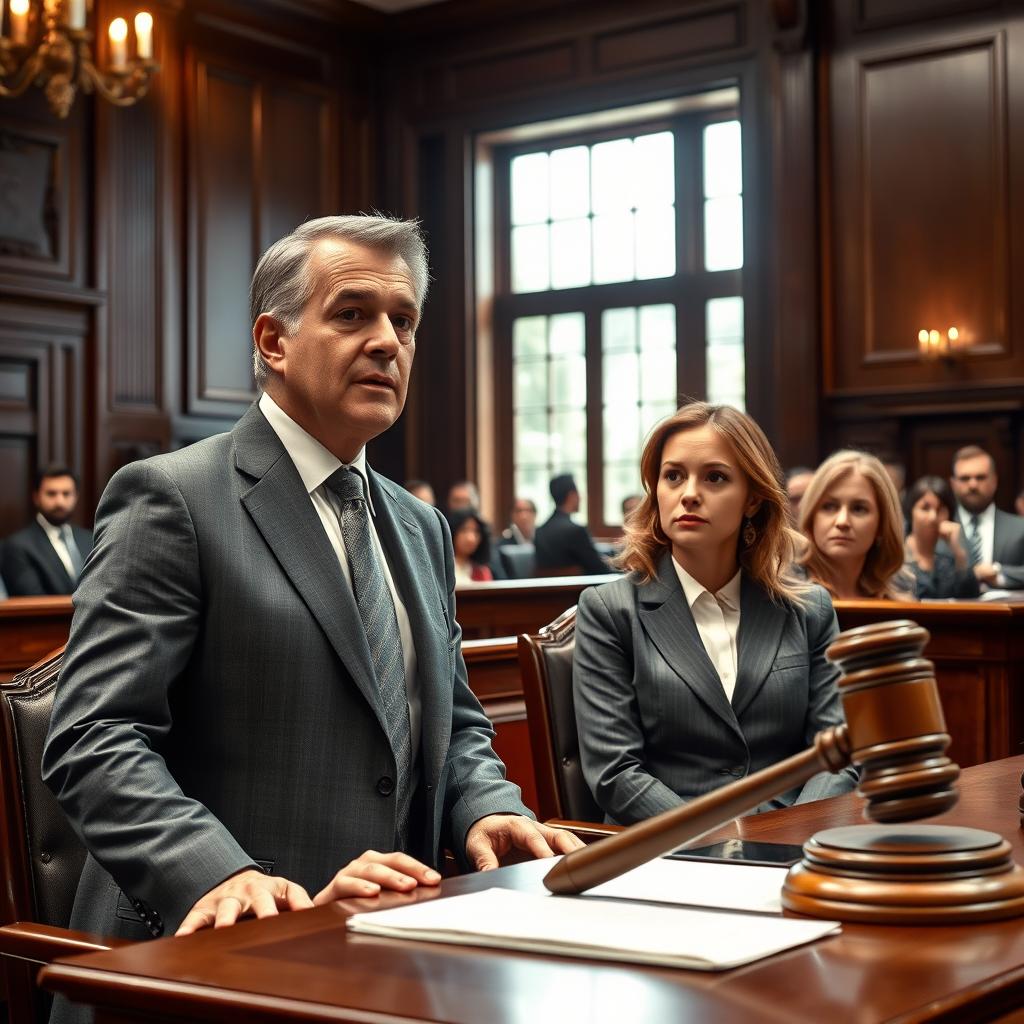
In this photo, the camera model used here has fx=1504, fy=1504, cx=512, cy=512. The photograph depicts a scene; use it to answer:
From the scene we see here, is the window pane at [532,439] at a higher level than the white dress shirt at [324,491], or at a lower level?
higher

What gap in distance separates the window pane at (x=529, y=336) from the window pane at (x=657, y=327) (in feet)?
2.86

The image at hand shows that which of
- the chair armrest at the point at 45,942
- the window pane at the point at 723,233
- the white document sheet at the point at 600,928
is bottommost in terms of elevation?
the chair armrest at the point at 45,942

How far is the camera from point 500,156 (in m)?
12.1

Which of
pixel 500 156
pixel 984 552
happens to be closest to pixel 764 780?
pixel 984 552

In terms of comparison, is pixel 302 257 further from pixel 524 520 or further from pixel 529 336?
pixel 529 336

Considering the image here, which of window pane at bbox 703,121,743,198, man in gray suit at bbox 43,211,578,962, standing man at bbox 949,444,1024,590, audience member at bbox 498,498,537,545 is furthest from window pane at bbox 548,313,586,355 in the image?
man in gray suit at bbox 43,211,578,962

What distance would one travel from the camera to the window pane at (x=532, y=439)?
11.9m

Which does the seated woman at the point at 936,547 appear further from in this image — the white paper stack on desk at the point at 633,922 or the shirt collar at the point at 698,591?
the white paper stack on desk at the point at 633,922

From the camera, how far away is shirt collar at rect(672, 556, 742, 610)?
2844mm

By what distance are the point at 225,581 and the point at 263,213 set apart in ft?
31.8

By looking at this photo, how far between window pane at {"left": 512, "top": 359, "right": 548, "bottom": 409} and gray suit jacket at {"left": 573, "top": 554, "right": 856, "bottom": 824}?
30.1 ft

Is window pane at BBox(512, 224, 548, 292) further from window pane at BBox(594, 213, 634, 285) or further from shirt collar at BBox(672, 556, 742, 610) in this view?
shirt collar at BBox(672, 556, 742, 610)

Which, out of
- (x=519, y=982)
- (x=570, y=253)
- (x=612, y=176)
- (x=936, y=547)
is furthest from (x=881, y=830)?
(x=570, y=253)

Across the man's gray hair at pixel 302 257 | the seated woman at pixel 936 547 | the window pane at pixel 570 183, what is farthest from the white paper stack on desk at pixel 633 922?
the window pane at pixel 570 183
